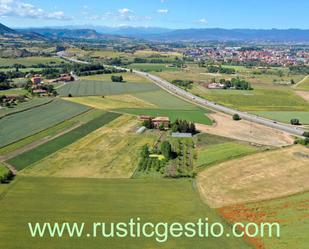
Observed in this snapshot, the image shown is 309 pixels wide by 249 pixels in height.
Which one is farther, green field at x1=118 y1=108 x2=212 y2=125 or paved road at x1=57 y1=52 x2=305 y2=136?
green field at x1=118 y1=108 x2=212 y2=125

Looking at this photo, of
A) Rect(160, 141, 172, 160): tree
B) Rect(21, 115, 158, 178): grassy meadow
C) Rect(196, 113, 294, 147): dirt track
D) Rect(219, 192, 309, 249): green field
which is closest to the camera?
Rect(219, 192, 309, 249): green field

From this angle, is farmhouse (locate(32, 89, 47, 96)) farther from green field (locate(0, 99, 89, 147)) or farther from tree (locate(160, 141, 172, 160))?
tree (locate(160, 141, 172, 160))

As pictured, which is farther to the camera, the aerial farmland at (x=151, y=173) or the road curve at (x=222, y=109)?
the road curve at (x=222, y=109)

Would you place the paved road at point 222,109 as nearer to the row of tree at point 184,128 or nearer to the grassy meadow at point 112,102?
the grassy meadow at point 112,102

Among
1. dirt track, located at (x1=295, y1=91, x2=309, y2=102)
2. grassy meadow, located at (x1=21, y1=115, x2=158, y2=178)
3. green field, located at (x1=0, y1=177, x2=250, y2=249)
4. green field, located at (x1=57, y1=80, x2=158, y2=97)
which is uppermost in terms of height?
green field, located at (x1=57, y1=80, x2=158, y2=97)

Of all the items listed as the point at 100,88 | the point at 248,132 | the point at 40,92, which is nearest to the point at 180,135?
the point at 248,132

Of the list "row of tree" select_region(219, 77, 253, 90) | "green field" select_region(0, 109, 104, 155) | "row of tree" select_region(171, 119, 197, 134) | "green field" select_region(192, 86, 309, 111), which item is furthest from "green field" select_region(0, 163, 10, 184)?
"row of tree" select_region(219, 77, 253, 90)

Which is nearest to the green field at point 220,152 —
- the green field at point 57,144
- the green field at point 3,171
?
the green field at point 57,144
